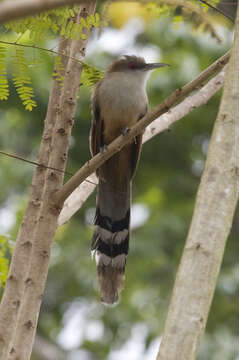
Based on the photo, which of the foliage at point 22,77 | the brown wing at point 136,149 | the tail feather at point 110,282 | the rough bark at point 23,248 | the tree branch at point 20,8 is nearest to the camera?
the tree branch at point 20,8

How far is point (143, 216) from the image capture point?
8086mm

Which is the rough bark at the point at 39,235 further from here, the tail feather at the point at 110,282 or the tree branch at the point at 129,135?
the tail feather at the point at 110,282

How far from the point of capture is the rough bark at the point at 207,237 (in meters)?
1.54

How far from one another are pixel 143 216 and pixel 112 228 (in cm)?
410

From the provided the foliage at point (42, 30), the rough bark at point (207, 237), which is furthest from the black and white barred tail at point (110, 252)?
the rough bark at point (207, 237)

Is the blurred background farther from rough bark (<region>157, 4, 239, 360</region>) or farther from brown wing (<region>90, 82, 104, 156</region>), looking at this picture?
rough bark (<region>157, 4, 239, 360</region>)

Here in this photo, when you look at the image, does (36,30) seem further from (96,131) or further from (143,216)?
(143,216)

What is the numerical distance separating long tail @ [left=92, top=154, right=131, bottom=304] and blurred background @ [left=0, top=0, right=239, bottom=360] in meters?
2.45

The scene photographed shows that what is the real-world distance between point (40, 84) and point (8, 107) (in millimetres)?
611

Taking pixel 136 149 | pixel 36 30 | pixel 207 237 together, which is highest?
pixel 136 149

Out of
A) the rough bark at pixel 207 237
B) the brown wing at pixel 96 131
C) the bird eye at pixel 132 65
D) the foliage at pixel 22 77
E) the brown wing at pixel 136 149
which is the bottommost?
the rough bark at pixel 207 237

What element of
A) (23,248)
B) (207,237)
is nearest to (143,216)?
(23,248)

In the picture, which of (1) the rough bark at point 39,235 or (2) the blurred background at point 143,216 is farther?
(2) the blurred background at point 143,216

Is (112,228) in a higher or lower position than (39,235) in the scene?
higher
